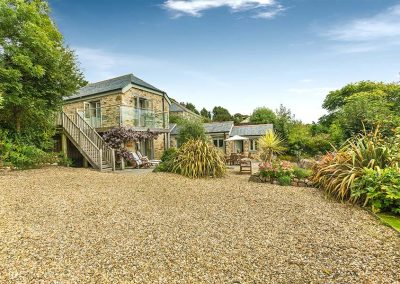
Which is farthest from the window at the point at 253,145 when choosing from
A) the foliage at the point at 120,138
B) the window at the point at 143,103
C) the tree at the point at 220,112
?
the tree at the point at 220,112

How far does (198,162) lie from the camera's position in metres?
9.75

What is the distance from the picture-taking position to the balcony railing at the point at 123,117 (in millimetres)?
13883

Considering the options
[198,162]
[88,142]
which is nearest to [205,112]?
[88,142]

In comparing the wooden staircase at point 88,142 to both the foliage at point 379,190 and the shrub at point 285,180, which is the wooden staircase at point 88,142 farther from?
the foliage at point 379,190

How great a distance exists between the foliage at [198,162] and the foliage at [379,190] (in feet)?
17.7

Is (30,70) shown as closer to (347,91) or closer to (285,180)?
(285,180)

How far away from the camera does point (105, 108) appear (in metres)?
14.8

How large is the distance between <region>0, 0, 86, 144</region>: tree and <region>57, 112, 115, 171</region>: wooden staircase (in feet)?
4.21

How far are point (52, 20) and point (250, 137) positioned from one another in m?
20.0

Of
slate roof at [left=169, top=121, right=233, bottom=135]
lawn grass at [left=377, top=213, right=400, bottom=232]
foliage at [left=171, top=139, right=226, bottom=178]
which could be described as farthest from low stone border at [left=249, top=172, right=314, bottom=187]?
slate roof at [left=169, top=121, right=233, bottom=135]

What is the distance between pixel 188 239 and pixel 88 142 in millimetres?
10380

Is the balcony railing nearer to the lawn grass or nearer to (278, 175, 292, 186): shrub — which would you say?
(278, 175, 292, 186): shrub

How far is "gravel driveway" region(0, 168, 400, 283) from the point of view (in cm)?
274

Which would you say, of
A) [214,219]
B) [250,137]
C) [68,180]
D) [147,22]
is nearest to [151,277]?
[214,219]
